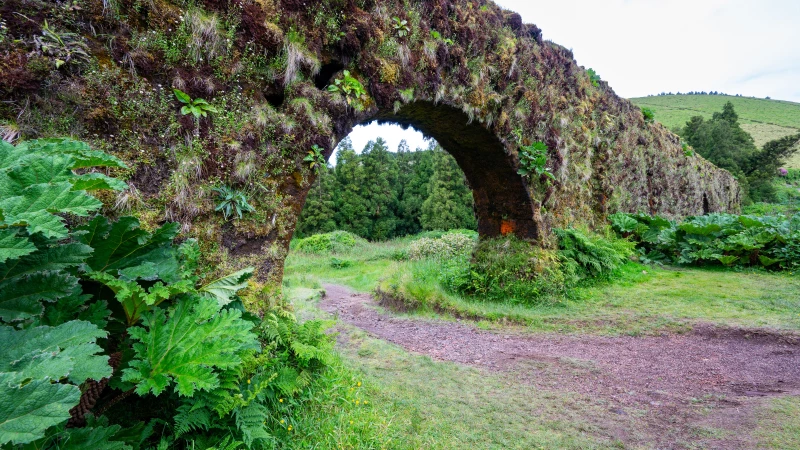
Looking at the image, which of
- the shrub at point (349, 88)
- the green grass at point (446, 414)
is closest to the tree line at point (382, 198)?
the shrub at point (349, 88)

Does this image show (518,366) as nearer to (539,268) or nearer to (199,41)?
(539,268)

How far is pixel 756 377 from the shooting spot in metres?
3.74

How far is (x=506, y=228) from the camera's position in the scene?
7328 millimetres

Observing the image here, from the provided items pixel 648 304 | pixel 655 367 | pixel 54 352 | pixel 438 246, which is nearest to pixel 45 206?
pixel 54 352

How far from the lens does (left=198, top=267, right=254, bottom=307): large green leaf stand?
7.63 feet

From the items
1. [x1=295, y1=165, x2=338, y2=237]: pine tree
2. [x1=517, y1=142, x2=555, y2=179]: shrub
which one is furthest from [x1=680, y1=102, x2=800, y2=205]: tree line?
[x1=517, y1=142, x2=555, y2=179]: shrub

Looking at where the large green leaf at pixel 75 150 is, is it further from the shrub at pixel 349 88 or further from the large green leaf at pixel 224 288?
the shrub at pixel 349 88

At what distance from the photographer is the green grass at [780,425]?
261 cm

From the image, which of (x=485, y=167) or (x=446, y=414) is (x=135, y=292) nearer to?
(x=446, y=414)

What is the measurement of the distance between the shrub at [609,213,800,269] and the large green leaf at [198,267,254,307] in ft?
30.8

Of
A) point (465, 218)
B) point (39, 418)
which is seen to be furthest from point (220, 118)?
point (465, 218)

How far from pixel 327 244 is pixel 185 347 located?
1776 cm

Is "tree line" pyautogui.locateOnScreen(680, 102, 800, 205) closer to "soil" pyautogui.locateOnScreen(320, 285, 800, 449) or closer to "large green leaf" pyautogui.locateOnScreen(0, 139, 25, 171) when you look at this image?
"soil" pyautogui.locateOnScreen(320, 285, 800, 449)

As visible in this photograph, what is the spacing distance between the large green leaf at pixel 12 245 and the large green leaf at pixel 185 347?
1.92 feet
